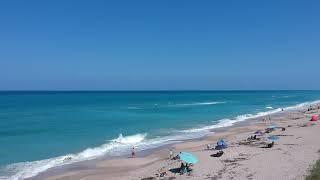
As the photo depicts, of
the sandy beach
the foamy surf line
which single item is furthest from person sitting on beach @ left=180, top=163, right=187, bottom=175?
the foamy surf line

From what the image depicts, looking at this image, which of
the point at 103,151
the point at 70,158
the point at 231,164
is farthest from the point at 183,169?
the point at 103,151

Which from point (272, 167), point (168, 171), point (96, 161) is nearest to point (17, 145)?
point (96, 161)

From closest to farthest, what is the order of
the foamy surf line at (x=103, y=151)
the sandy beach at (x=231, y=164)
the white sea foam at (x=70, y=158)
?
the sandy beach at (x=231, y=164) < the white sea foam at (x=70, y=158) < the foamy surf line at (x=103, y=151)

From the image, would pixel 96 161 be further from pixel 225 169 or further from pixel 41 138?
pixel 41 138

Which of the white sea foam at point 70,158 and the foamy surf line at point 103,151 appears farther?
the foamy surf line at point 103,151

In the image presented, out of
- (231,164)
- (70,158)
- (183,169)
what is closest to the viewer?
(183,169)

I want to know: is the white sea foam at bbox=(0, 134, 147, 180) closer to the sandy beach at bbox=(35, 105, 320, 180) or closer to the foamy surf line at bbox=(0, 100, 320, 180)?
the foamy surf line at bbox=(0, 100, 320, 180)

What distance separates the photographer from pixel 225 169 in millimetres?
20547

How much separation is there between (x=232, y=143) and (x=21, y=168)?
14768mm

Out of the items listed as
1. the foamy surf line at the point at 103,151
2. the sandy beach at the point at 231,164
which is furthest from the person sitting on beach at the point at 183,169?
the foamy surf line at the point at 103,151

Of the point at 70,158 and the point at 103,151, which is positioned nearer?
the point at 70,158

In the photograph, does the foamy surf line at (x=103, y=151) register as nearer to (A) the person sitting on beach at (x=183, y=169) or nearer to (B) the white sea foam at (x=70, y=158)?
(B) the white sea foam at (x=70, y=158)

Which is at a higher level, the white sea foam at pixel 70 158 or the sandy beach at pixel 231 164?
the sandy beach at pixel 231 164

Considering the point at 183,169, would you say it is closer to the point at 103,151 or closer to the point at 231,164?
the point at 231,164
